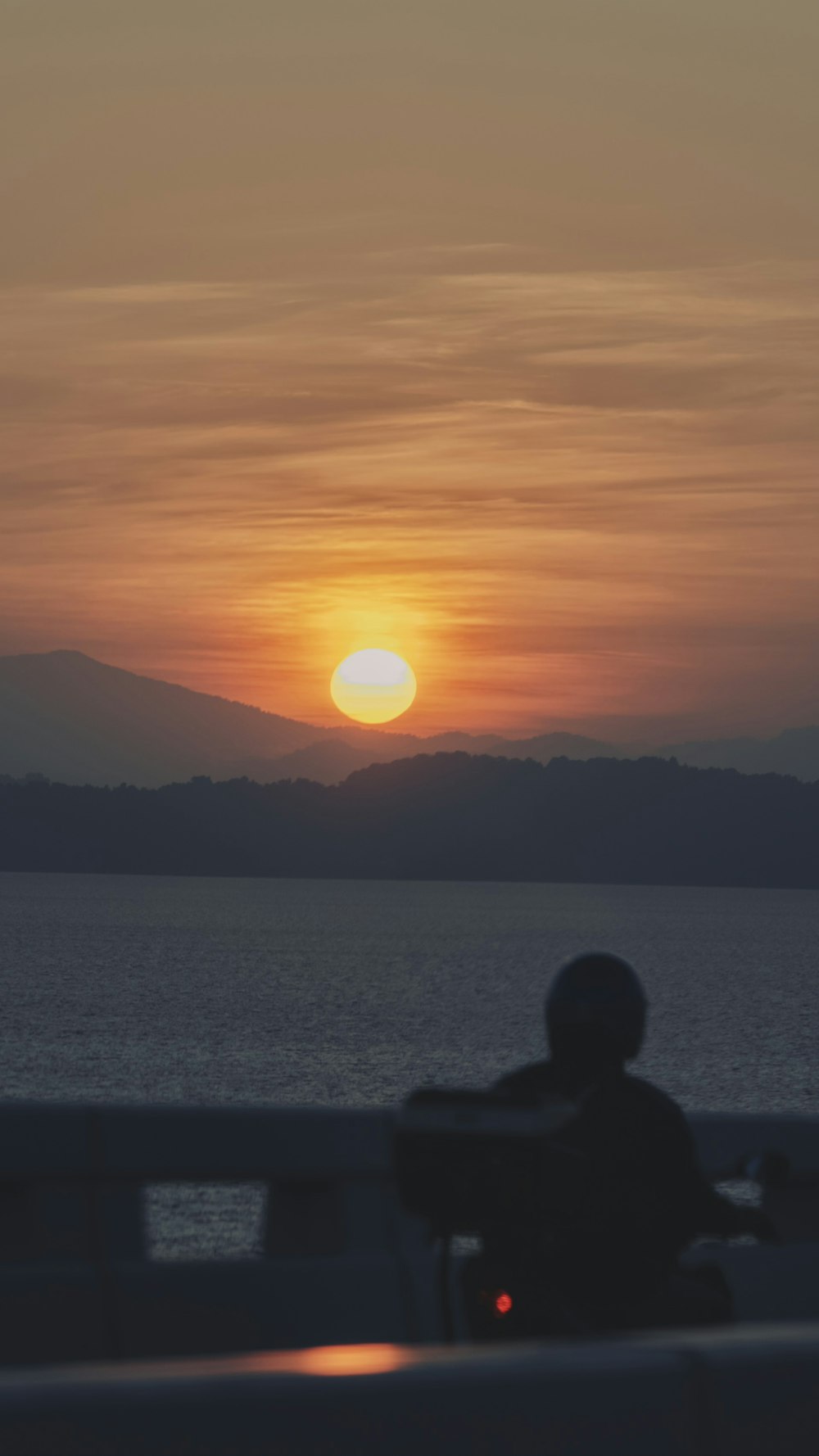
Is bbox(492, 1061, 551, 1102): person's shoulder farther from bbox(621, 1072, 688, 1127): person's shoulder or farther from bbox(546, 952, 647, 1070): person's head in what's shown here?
bbox(621, 1072, 688, 1127): person's shoulder

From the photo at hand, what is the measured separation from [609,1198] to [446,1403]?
6.77 ft

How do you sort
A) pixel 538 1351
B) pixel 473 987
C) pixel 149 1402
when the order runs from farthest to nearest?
pixel 473 987 → pixel 538 1351 → pixel 149 1402

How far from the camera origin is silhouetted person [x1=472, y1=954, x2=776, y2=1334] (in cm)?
436

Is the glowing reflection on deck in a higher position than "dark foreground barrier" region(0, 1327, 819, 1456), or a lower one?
higher

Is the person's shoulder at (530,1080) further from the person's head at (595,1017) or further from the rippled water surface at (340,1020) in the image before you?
the rippled water surface at (340,1020)

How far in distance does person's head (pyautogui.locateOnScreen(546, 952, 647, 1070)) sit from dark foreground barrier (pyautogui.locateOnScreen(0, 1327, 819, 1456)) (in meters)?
1.88

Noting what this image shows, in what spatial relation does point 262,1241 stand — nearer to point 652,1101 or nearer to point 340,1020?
point 652,1101

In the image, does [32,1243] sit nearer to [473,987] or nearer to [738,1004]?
[738,1004]

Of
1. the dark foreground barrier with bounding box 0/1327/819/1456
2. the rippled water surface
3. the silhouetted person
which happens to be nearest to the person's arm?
the silhouetted person

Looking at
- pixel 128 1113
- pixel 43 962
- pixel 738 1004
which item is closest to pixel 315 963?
pixel 43 962

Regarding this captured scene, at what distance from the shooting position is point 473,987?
119562mm

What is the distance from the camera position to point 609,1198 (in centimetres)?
453

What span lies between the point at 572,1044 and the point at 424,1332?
2.33m

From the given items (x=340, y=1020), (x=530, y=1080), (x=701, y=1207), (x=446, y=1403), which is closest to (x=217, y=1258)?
(x=530, y=1080)
